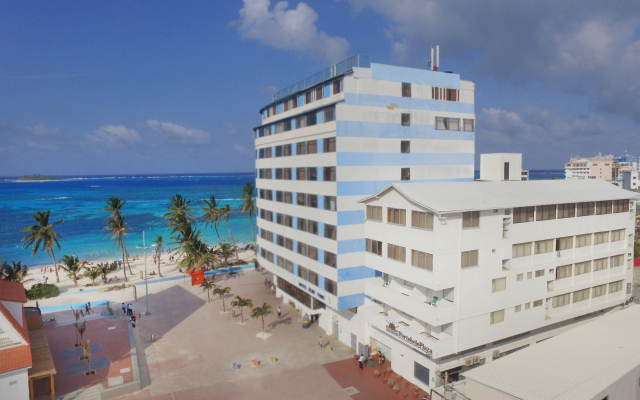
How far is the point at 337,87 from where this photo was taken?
117 feet

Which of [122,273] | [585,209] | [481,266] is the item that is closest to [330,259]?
[481,266]

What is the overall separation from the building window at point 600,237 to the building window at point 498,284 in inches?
498

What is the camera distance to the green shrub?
54250 mm

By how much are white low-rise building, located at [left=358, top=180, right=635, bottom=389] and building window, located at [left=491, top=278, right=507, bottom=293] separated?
78 millimetres

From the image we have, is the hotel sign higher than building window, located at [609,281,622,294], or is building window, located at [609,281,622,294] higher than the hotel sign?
building window, located at [609,281,622,294]

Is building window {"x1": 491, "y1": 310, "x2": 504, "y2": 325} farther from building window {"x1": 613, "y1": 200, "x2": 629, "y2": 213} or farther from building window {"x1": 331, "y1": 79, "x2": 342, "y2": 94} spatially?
building window {"x1": 331, "y1": 79, "x2": 342, "y2": 94}

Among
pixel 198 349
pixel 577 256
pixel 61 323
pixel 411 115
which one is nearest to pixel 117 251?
pixel 61 323

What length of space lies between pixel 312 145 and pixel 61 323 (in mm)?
35893

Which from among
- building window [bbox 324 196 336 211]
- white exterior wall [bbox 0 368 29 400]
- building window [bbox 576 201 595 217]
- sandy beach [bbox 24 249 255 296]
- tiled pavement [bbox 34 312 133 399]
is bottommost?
sandy beach [bbox 24 249 255 296]

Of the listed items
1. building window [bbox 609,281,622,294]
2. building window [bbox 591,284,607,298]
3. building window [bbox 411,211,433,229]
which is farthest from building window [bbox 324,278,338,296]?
building window [bbox 609,281,622,294]

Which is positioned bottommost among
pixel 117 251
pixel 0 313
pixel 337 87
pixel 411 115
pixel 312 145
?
pixel 117 251

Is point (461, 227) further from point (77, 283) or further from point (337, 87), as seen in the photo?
point (77, 283)

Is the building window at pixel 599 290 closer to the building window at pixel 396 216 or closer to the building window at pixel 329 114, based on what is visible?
the building window at pixel 396 216

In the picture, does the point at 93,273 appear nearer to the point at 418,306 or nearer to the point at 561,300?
the point at 418,306
